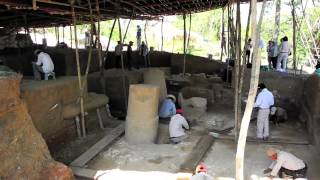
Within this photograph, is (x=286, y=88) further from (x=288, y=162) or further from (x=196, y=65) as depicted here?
(x=196, y=65)

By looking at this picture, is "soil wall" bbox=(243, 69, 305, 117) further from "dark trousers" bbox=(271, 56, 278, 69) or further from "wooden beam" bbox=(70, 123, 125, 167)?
"wooden beam" bbox=(70, 123, 125, 167)

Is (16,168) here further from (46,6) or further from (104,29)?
(104,29)

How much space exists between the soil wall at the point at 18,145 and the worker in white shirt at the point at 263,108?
4.99 meters

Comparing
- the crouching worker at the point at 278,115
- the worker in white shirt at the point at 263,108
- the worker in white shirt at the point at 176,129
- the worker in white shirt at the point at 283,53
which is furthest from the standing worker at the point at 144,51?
the worker in white shirt at the point at 263,108

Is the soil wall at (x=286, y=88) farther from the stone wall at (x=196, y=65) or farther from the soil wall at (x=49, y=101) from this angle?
the soil wall at (x=49, y=101)

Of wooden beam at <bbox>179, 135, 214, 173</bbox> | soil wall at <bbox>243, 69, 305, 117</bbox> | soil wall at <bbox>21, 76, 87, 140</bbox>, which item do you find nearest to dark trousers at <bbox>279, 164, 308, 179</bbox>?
wooden beam at <bbox>179, 135, 214, 173</bbox>

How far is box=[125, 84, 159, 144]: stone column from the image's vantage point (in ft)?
30.9

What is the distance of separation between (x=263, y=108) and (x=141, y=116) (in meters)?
3.12

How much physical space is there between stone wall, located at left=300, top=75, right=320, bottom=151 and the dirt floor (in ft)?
1.04

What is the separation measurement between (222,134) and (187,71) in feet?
28.6

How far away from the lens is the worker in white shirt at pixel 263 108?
9.05m

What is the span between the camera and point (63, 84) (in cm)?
931

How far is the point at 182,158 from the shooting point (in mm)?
8305

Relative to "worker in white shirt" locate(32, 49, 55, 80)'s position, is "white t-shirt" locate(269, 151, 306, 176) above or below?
below
